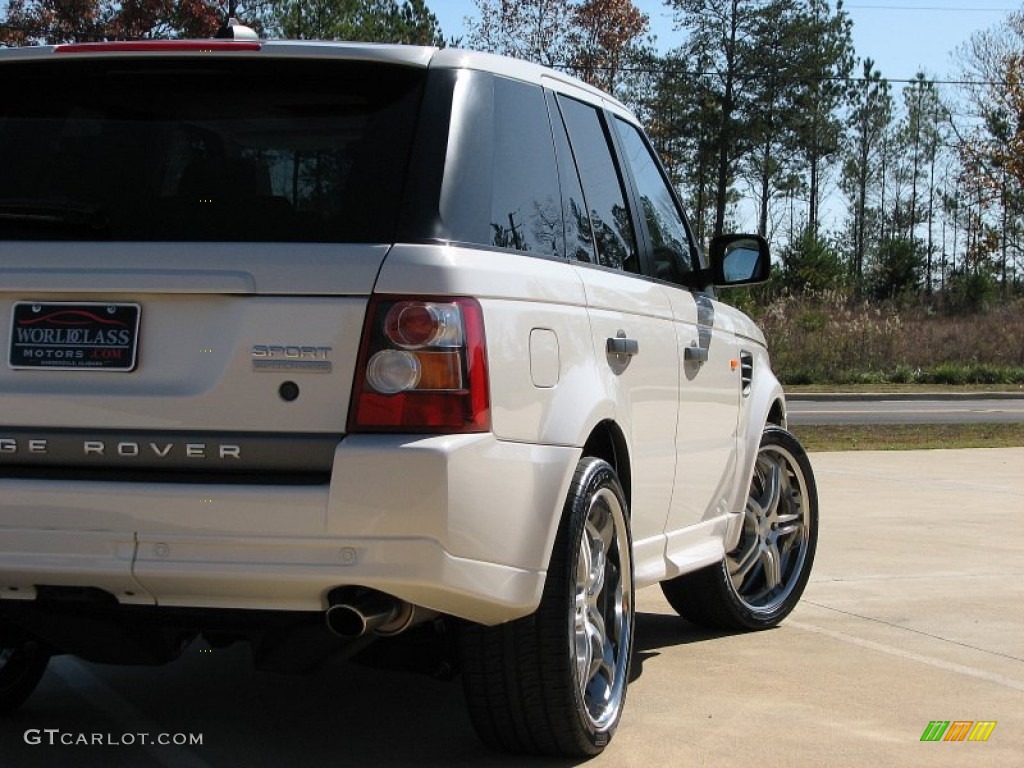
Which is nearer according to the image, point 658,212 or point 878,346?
point 658,212

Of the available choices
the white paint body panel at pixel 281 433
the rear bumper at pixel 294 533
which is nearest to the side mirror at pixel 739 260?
the white paint body panel at pixel 281 433

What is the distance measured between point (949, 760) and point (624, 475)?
1.25 m

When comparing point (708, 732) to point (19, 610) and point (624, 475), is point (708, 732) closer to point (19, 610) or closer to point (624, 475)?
point (624, 475)

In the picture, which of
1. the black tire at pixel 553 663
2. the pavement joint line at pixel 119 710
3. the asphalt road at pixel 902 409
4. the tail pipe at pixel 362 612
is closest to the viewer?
the tail pipe at pixel 362 612

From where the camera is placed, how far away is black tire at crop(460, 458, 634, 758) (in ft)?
13.8

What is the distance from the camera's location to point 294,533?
146 inches

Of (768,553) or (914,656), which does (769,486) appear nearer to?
(768,553)

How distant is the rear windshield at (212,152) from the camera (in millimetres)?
3959

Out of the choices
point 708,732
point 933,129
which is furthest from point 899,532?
point 933,129

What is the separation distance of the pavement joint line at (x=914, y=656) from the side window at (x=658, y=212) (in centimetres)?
160

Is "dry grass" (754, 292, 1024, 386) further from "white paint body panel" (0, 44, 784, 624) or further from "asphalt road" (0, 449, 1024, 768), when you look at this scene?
"white paint body panel" (0, 44, 784, 624)

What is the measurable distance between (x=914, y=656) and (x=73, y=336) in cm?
351

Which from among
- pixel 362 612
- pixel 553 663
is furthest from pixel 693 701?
pixel 362 612

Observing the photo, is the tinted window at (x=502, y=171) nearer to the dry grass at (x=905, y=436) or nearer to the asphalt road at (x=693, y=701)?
the asphalt road at (x=693, y=701)
